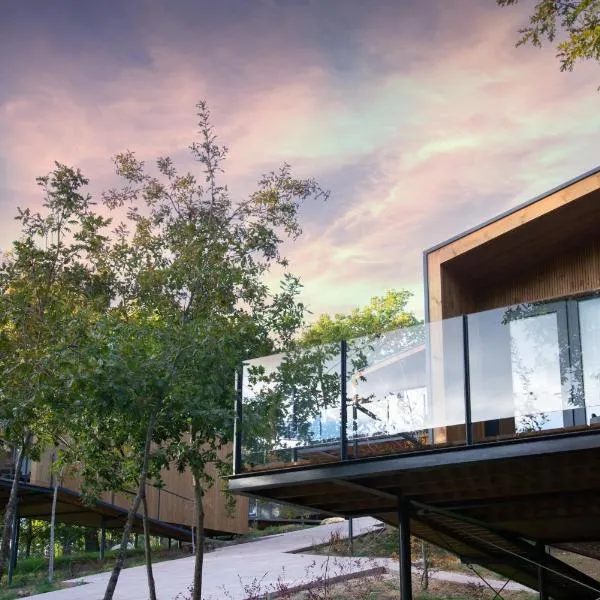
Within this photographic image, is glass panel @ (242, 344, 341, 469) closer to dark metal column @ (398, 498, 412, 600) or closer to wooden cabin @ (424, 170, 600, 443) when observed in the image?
wooden cabin @ (424, 170, 600, 443)

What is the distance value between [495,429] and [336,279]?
27254mm

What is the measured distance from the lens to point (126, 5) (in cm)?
2259

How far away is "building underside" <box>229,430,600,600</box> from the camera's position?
7840mm

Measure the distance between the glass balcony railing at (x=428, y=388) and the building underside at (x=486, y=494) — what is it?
0.17m

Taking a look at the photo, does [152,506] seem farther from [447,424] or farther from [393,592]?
[447,424]

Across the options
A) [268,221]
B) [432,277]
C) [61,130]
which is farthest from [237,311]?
[61,130]

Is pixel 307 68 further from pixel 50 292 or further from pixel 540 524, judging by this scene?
pixel 540 524

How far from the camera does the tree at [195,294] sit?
32.9 ft

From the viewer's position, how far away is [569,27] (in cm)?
1180

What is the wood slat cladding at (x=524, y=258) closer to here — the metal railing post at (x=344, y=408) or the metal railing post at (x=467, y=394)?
the metal railing post at (x=344, y=408)

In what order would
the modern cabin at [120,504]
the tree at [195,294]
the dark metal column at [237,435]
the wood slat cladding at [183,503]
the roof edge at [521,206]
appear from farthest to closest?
the wood slat cladding at [183,503] < the modern cabin at [120,504] < the roof edge at [521,206] < the tree at [195,294] < the dark metal column at [237,435]

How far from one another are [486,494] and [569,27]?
6566 mm

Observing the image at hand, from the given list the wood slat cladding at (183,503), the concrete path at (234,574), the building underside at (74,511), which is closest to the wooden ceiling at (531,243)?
the concrete path at (234,574)

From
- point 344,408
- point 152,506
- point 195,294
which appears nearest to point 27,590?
point 152,506
